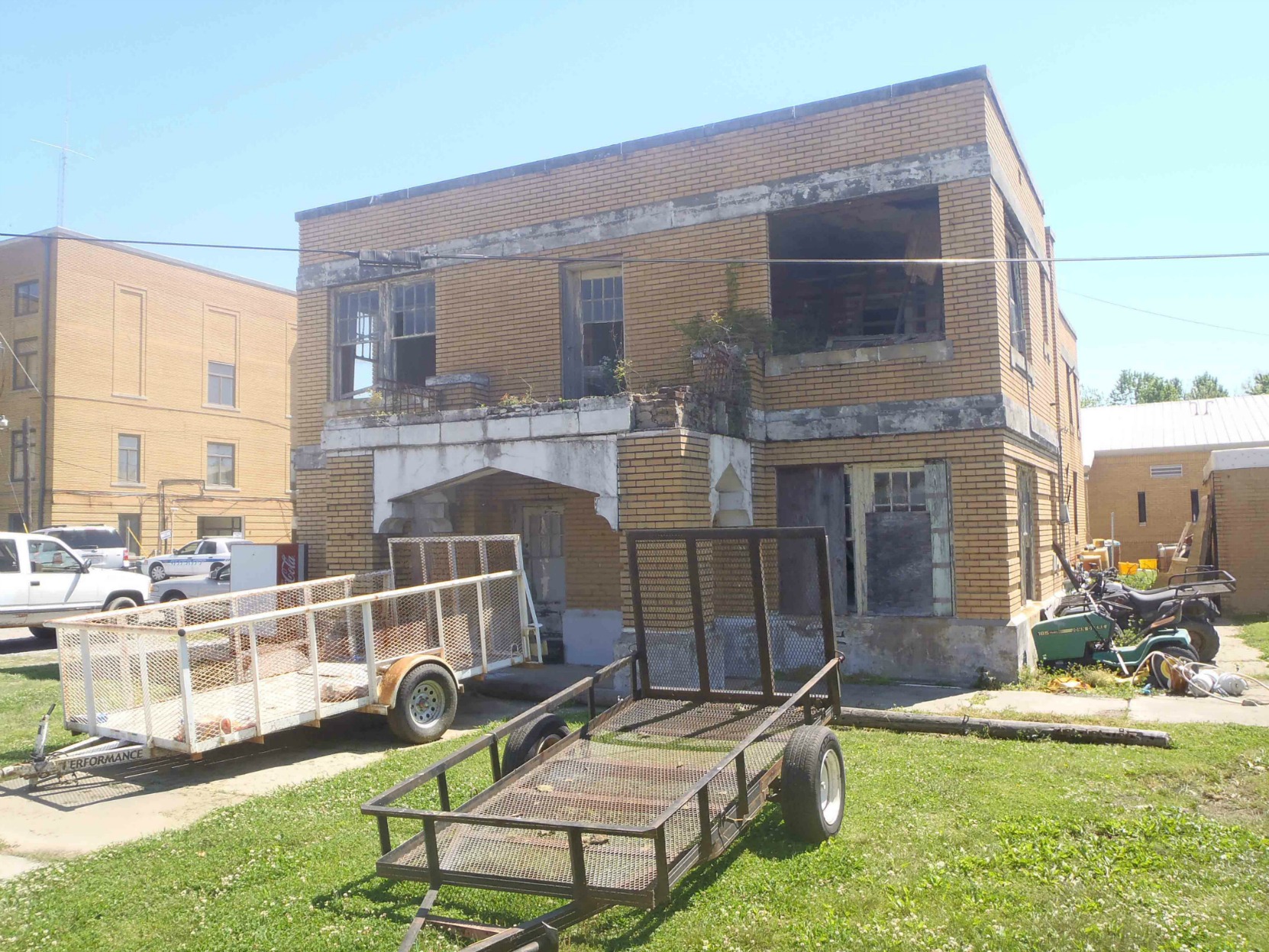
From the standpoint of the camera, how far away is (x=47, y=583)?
15.5 m

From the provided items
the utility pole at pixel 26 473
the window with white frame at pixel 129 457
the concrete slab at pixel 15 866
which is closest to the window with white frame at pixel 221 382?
the window with white frame at pixel 129 457

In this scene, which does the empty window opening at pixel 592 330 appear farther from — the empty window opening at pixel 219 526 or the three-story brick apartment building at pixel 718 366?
the empty window opening at pixel 219 526

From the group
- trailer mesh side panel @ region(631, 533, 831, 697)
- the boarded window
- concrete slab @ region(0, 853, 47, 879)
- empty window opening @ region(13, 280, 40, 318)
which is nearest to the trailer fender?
trailer mesh side panel @ region(631, 533, 831, 697)

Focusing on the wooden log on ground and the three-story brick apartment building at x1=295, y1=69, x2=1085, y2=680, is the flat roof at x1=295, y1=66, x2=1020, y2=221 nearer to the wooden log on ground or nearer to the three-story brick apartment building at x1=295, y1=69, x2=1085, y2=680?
the three-story brick apartment building at x1=295, y1=69, x2=1085, y2=680

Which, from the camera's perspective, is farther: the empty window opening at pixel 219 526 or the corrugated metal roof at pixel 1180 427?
the empty window opening at pixel 219 526

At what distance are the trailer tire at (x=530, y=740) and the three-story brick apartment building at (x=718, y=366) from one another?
13.4 feet

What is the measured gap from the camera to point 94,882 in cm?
542

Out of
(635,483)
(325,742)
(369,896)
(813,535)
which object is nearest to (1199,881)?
(813,535)

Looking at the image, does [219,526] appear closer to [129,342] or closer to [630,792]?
[129,342]

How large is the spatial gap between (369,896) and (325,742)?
4383mm

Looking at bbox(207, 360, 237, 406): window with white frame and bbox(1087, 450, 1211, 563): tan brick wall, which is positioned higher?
bbox(207, 360, 237, 406): window with white frame

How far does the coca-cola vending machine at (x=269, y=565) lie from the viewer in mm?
14438

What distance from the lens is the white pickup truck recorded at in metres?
15.2

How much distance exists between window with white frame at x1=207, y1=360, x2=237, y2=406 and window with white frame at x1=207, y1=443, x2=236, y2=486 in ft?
5.90
